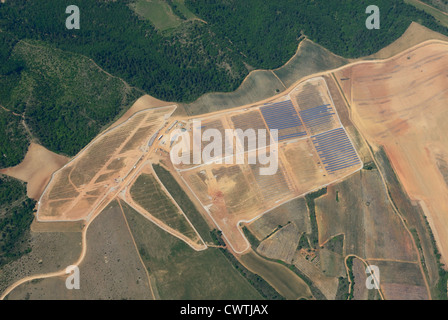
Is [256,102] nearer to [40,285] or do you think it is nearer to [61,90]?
[61,90]

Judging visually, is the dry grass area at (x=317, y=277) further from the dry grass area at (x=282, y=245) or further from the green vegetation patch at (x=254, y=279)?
the green vegetation patch at (x=254, y=279)

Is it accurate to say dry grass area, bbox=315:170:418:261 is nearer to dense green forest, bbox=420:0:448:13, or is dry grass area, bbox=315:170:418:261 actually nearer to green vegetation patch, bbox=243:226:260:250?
green vegetation patch, bbox=243:226:260:250

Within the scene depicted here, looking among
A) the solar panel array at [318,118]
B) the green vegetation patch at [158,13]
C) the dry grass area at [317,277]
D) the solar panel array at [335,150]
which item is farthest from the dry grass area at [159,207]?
the green vegetation patch at [158,13]

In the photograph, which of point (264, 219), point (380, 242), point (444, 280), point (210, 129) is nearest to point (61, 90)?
point (210, 129)

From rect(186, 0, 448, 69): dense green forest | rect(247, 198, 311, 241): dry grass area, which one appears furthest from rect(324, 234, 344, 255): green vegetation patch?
rect(186, 0, 448, 69): dense green forest

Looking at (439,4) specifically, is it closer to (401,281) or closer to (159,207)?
(401,281)

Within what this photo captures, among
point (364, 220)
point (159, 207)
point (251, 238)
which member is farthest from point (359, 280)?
point (159, 207)
